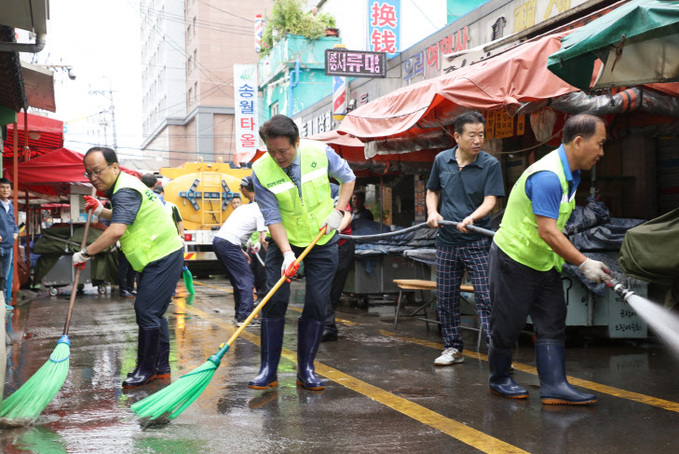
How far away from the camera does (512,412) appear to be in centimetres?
445

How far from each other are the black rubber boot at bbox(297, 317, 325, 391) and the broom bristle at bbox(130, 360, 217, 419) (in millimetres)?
1050

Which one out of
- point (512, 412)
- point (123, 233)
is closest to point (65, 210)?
point (123, 233)

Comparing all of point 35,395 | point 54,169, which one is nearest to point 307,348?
point 35,395

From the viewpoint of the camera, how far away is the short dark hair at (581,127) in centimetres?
433

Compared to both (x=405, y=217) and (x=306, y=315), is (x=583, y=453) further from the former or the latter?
Result: (x=405, y=217)

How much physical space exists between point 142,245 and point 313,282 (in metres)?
1.30

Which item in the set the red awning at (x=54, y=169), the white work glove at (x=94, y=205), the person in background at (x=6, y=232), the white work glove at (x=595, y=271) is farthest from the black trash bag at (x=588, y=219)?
the red awning at (x=54, y=169)

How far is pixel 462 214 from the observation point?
5969 mm

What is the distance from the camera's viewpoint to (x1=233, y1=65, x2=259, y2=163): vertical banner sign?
3103cm

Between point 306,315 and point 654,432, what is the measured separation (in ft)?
7.91

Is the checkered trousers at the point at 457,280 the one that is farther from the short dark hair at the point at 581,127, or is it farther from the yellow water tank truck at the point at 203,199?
the yellow water tank truck at the point at 203,199

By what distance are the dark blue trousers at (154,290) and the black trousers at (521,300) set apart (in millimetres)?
2402

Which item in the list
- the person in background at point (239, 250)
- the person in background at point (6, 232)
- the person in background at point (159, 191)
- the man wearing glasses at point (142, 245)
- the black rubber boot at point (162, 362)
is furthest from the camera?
the person in background at point (6, 232)

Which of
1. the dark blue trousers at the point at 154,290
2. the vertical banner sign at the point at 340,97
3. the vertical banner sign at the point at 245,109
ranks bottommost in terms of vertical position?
the dark blue trousers at the point at 154,290
